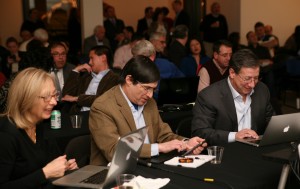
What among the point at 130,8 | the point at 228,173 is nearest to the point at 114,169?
the point at 228,173

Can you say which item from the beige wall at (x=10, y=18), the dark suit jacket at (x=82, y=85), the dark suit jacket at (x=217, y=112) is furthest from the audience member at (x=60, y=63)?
the beige wall at (x=10, y=18)

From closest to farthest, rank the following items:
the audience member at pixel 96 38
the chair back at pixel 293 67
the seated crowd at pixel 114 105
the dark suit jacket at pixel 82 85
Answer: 1. the seated crowd at pixel 114 105
2. the dark suit jacket at pixel 82 85
3. the audience member at pixel 96 38
4. the chair back at pixel 293 67

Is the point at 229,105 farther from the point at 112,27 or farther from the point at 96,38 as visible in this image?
the point at 112,27

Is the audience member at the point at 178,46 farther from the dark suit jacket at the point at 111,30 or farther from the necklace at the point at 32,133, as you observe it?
the necklace at the point at 32,133

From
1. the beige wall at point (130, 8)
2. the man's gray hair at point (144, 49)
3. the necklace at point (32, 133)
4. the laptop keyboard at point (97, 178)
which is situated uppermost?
the beige wall at point (130, 8)

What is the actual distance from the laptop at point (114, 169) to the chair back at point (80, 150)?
67cm

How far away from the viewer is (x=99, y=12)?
10.3 m

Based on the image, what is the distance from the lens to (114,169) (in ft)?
8.76

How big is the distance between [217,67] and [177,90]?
76cm

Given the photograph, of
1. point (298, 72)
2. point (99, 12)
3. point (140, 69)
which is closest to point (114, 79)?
point (140, 69)

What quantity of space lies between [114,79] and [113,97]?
2154mm

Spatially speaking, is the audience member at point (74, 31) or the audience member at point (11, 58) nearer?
the audience member at point (11, 58)

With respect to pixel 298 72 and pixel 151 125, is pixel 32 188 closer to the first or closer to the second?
pixel 151 125

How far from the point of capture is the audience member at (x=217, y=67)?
6.03 meters
